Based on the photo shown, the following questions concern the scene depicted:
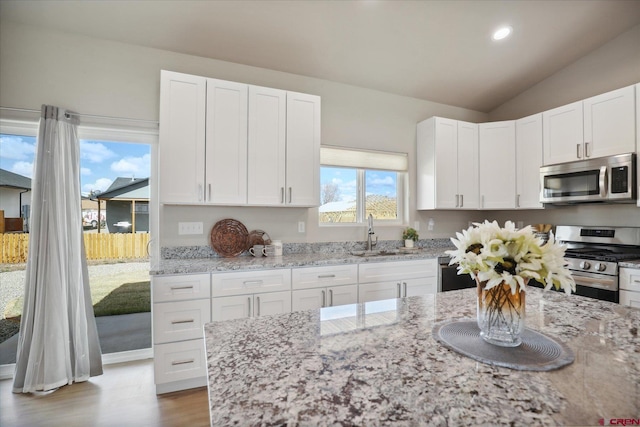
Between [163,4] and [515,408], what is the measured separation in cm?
300

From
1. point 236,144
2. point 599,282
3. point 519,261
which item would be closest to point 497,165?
point 599,282

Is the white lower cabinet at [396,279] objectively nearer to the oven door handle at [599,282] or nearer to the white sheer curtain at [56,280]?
the oven door handle at [599,282]

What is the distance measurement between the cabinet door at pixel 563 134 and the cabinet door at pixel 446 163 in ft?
2.91

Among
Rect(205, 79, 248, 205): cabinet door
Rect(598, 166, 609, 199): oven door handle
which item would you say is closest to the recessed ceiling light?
Rect(598, 166, 609, 199): oven door handle

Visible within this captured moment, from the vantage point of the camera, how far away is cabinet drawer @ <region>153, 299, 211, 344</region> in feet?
7.04

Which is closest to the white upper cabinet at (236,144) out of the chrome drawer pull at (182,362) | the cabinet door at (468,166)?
the chrome drawer pull at (182,362)

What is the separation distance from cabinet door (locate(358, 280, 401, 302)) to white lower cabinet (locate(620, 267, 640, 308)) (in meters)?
1.71

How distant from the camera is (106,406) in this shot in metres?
2.08

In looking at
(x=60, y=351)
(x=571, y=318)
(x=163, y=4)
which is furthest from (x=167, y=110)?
(x=571, y=318)

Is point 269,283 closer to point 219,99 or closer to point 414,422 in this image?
point 219,99

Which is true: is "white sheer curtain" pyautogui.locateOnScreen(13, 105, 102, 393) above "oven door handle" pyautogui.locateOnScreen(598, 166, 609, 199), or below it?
below

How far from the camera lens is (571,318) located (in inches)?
45.5

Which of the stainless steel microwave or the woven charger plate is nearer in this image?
the stainless steel microwave

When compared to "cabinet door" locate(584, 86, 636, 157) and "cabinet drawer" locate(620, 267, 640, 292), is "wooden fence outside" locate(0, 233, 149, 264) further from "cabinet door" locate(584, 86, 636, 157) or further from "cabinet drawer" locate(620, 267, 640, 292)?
"cabinet door" locate(584, 86, 636, 157)
